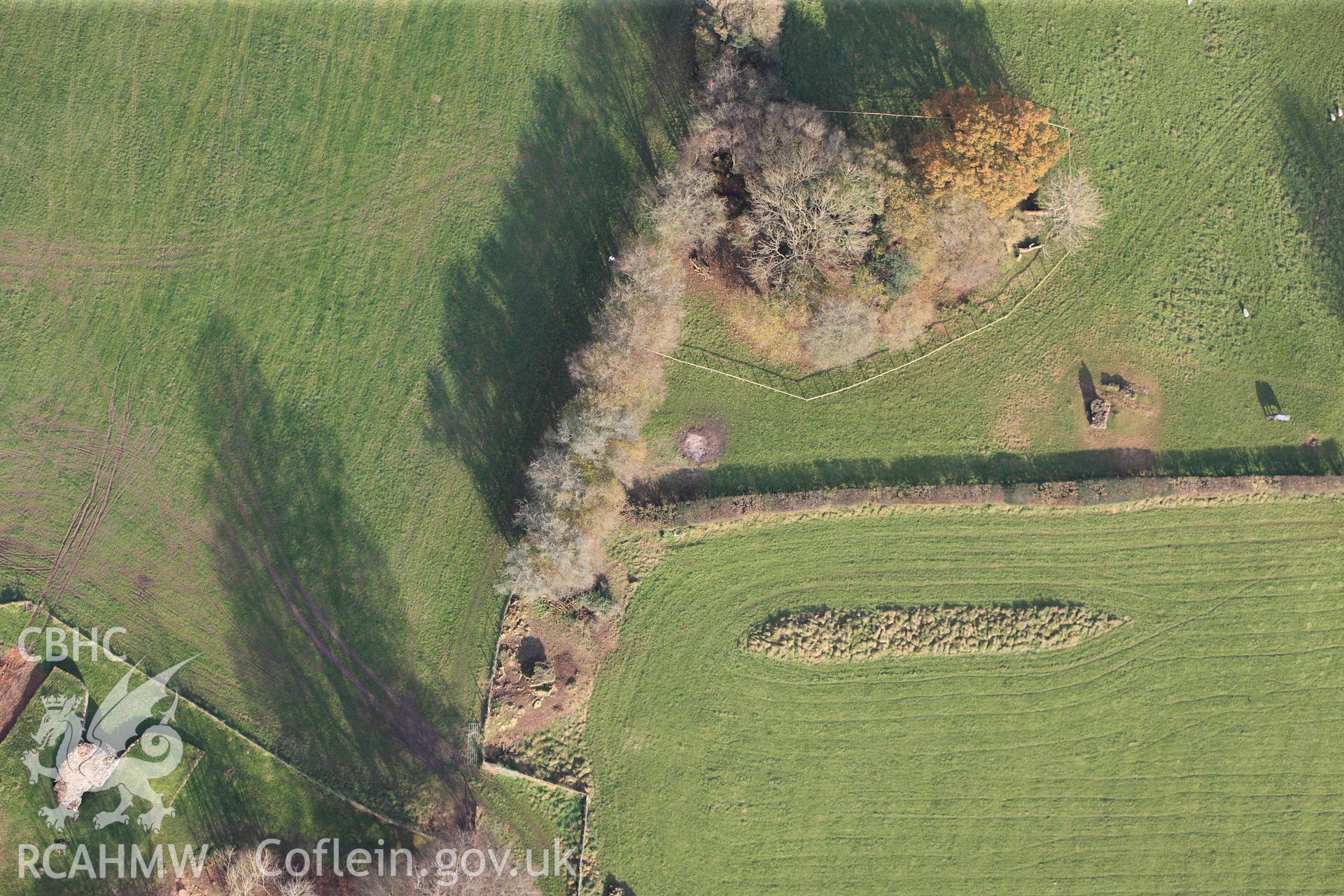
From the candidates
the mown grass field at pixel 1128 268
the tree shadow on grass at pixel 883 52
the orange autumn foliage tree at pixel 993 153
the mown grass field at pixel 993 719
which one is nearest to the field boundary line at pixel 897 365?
the mown grass field at pixel 1128 268

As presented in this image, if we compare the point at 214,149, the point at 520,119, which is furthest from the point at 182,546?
the point at 520,119

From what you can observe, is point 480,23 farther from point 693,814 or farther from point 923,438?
point 693,814

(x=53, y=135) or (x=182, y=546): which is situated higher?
(x=53, y=135)

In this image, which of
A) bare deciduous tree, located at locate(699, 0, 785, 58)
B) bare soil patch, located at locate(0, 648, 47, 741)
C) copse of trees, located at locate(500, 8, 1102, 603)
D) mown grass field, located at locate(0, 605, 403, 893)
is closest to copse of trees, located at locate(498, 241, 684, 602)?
copse of trees, located at locate(500, 8, 1102, 603)

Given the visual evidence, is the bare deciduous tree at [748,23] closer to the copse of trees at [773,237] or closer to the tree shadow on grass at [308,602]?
the copse of trees at [773,237]

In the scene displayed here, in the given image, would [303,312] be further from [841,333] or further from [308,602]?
[841,333]

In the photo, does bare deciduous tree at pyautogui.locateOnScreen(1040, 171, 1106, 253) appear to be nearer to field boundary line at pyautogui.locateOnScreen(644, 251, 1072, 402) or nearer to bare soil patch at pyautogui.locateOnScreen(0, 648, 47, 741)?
field boundary line at pyautogui.locateOnScreen(644, 251, 1072, 402)

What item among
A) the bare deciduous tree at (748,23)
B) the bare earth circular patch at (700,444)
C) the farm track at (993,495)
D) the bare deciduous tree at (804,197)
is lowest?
the farm track at (993,495)
